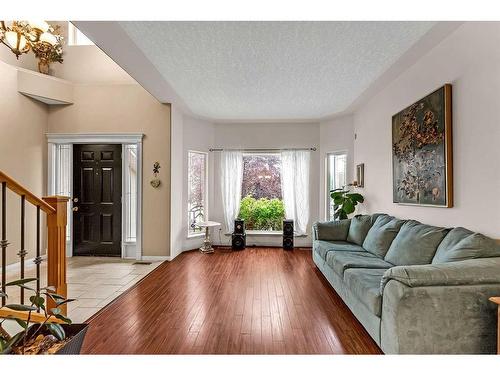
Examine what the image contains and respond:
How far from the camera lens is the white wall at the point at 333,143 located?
220 inches

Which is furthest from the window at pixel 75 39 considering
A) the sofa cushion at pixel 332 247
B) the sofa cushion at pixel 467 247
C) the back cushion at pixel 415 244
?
the sofa cushion at pixel 467 247

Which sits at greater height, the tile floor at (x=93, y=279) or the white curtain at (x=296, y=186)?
the white curtain at (x=296, y=186)

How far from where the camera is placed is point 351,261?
309 cm

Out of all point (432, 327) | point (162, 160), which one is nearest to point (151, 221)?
point (162, 160)

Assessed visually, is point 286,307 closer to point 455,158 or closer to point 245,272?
point 245,272

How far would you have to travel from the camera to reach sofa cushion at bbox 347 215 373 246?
13.4 feet

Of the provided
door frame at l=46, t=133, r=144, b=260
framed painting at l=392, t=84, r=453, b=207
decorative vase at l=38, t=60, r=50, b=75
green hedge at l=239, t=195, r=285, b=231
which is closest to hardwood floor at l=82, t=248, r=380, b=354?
door frame at l=46, t=133, r=144, b=260

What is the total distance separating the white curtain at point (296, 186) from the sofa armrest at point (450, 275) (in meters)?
4.15

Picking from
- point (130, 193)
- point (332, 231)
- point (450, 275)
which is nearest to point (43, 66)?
point (130, 193)

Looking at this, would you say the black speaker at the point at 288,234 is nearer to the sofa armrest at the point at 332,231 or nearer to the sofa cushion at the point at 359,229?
the sofa armrest at the point at 332,231

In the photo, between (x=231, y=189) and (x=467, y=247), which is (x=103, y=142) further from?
(x=467, y=247)

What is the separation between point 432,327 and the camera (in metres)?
1.82
